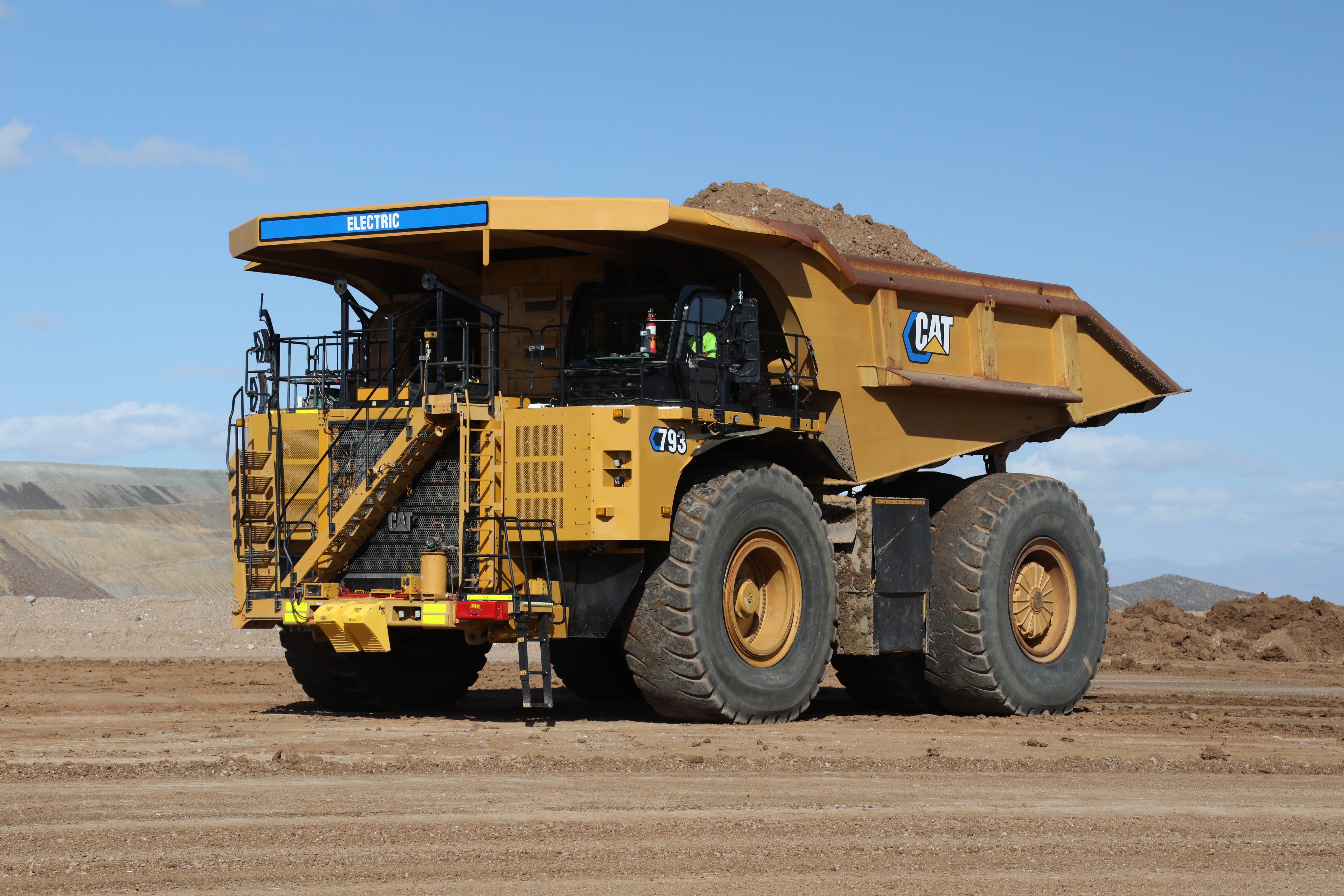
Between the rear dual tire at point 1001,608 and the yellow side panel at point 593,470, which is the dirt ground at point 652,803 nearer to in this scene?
the rear dual tire at point 1001,608

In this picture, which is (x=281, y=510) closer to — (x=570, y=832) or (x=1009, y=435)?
(x=570, y=832)

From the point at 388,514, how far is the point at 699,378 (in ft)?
8.31

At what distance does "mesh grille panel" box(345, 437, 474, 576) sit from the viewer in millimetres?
11266

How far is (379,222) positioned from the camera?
11688mm

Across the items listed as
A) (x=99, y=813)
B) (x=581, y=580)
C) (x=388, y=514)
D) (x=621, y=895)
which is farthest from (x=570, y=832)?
(x=388, y=514)

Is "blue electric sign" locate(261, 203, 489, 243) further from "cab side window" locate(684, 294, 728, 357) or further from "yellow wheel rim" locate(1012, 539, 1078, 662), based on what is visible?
"yellow wheel rim" locate(1012, 539, 1078, 662)

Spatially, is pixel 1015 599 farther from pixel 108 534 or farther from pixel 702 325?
pixel 108 534

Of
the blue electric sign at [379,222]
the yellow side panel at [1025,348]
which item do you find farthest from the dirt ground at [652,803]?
the blue electric sign at [379,222]

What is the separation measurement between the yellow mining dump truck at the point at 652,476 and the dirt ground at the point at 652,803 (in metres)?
0.74

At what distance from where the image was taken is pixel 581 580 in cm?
1109

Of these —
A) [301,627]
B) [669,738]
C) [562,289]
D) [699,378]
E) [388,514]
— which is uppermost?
[562,289]

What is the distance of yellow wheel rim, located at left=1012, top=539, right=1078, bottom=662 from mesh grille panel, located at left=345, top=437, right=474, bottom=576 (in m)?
5.29

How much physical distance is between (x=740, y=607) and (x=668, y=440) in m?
1.49

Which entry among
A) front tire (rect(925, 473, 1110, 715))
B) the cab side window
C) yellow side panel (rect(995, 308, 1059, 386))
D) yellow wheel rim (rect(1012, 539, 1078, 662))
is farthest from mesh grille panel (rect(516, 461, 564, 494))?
yellow side panel (rect(995, 308, 1059, 386))
